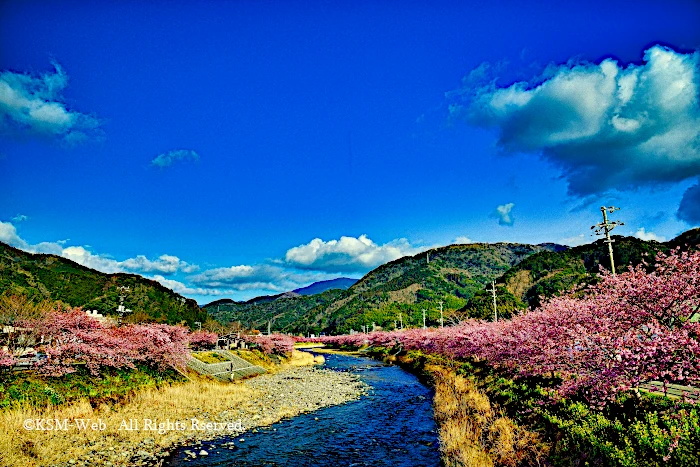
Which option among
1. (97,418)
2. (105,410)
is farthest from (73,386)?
(97,418)

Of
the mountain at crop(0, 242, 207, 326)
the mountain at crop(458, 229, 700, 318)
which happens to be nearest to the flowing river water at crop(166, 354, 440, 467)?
the mountain at crop(458, 229, 700, 318)

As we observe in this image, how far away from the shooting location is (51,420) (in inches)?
735

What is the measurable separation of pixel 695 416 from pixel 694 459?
2719 mm

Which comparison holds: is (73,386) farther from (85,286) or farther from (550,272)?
(550,272)

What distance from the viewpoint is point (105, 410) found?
72.5ft

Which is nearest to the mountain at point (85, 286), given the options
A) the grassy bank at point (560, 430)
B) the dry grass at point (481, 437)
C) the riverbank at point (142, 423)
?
the riverbank at point (142, 423)

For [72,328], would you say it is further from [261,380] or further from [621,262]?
[621,262]

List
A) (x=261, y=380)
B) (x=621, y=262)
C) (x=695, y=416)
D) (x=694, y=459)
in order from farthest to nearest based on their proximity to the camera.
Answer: (x=621, y=262)
(x=261, y=380)
(x=695, y=416)
(x=694, y=459)

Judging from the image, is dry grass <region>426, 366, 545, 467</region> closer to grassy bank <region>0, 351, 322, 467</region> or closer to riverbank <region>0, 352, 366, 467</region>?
riverbank <region>0, 352, 366, 467</region>

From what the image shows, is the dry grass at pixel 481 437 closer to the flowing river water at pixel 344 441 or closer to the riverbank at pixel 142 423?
the flowing river water at pixel 344 441

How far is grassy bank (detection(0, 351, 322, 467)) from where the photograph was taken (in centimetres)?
1598

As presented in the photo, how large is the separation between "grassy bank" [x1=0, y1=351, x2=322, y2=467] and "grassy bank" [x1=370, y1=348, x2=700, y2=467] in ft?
38.7

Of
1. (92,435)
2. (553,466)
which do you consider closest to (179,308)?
(92,435)

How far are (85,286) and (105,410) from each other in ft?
437
